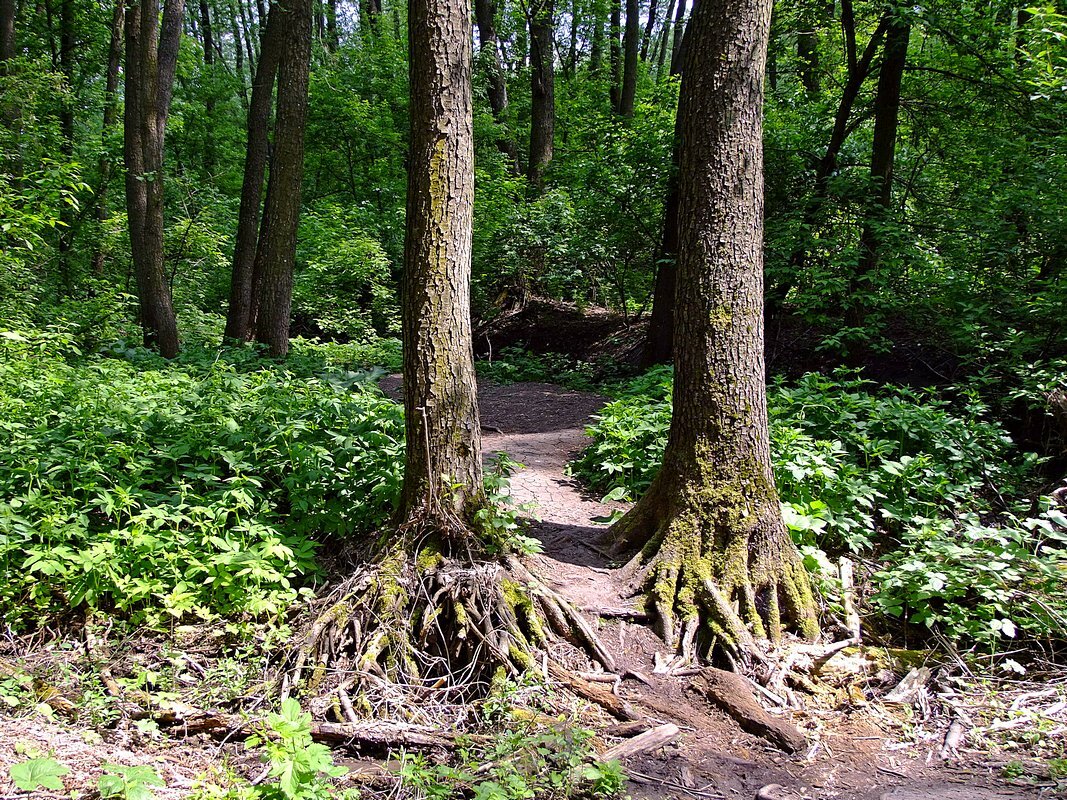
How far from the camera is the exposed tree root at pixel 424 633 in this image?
3689mm

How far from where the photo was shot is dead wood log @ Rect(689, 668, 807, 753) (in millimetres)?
3473

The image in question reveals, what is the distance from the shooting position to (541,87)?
16656mm

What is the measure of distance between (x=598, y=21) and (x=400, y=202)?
31.0 feet

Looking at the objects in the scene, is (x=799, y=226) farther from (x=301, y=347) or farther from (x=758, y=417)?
(x=301, y=347)

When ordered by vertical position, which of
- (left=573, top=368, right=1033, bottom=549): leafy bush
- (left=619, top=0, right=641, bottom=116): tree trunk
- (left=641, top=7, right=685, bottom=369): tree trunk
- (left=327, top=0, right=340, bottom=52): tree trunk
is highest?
(left=327, top=0, right=340, bottom=52): tree trunk

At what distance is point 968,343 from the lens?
7945 mm

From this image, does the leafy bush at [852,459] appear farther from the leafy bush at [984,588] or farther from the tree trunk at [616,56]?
the tree trunk at [616,56]

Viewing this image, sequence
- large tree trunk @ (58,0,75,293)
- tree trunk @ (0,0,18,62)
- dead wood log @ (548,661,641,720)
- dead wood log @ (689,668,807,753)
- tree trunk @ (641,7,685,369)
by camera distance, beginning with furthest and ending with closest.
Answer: large tree trunk @ (58,0,75,293), tree trunk @ (0,0,18,62), tree trunk @ (641,7,685,369), dead wood log @ (548,661,641,720), dead wood log @ (689,668,807,753)

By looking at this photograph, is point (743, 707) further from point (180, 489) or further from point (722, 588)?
point (180, 489)

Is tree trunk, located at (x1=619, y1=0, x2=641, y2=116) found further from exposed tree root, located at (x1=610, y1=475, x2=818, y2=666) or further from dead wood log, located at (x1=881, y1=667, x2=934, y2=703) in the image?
dead wood log, located at (x1=881, y1=667, x2=934, y2=703)

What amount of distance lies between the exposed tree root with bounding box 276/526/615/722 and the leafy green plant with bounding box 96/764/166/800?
1.03 metres

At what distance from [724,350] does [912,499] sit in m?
2.41

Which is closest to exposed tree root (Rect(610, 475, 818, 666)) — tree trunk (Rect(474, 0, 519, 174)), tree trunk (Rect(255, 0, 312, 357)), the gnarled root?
the gnarled root

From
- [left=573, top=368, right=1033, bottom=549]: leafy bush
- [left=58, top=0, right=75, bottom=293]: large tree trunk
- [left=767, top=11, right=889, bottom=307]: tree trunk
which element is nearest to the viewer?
[left=573, top=368, right=1033, bottom=549]: leafy bush
